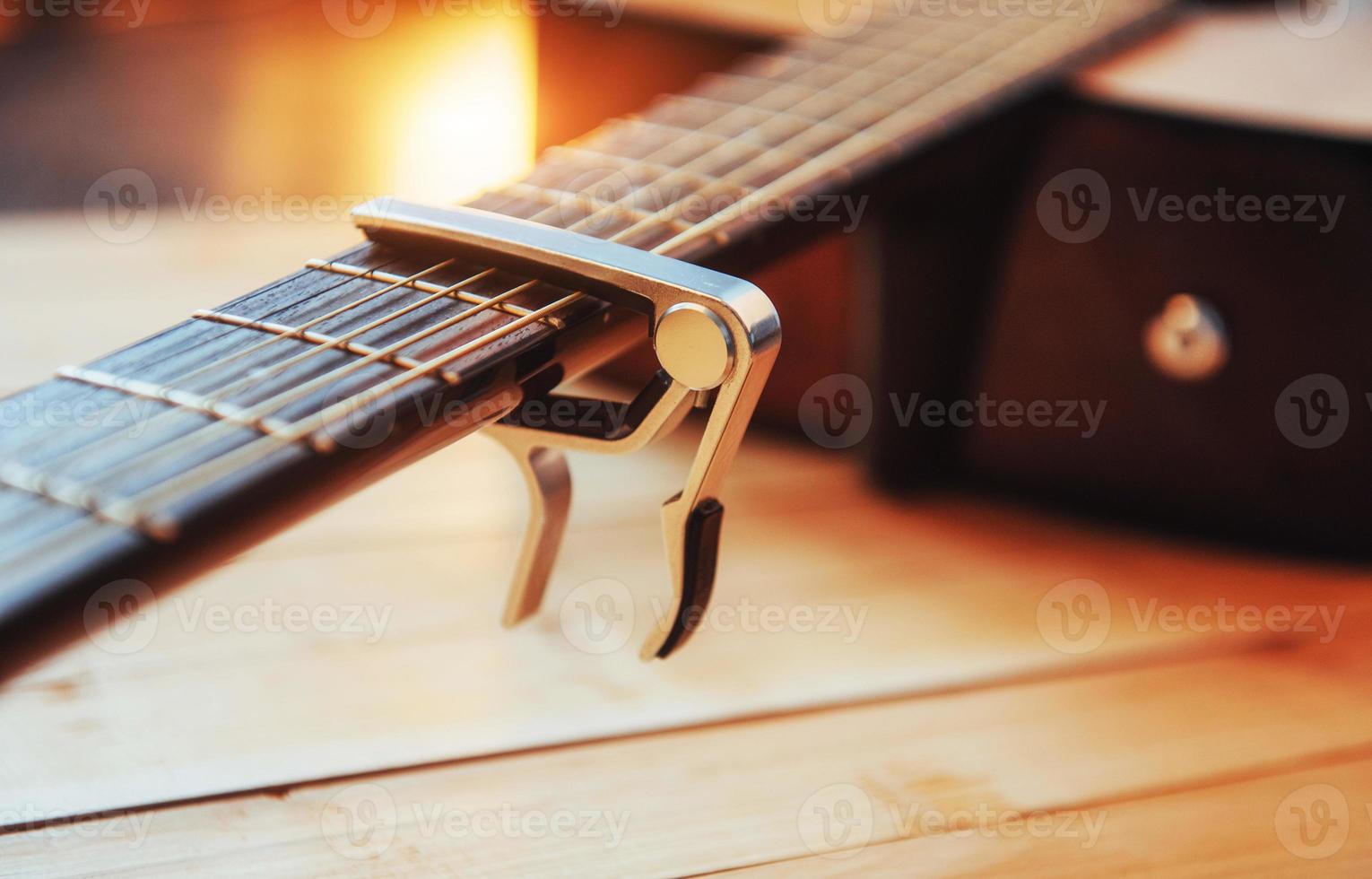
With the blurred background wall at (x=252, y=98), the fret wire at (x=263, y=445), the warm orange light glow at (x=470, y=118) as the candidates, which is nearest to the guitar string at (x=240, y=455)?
the fret wire at (x=263, y=445)

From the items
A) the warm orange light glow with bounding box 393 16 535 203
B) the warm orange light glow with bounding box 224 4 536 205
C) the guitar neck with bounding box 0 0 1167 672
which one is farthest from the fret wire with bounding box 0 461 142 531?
the warm orange light glow with bounding box 224 4 536 205

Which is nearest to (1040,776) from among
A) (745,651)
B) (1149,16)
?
(745,651)

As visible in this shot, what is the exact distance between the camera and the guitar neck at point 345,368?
1.16 feet

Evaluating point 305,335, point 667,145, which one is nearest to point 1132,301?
point 667,145

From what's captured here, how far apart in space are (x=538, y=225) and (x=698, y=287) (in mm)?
94

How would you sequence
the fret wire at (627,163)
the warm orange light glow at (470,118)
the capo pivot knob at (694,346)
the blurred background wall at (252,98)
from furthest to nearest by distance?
the blurred background wall at (252,98), the warm orange light glow at (470,118), the fret wire at (627,163), the capo pivot knob at (694,346)

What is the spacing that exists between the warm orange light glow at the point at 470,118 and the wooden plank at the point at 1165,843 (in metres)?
0.55

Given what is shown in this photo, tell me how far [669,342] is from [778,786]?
26 cm

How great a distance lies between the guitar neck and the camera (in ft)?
1.16

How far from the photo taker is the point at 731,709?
671 millimetres

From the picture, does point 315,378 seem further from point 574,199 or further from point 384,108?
point 384,108

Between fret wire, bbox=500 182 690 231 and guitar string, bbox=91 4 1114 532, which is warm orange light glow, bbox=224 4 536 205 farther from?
guitar string, bbox=91 4 1114 532

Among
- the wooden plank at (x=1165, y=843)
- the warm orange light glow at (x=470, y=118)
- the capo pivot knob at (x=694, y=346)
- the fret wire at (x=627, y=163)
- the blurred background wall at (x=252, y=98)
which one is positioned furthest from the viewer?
the blurred background wall at (x=252, y=98)

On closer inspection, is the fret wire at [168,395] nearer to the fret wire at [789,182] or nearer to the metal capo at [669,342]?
the metal capo at [669,342]
